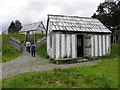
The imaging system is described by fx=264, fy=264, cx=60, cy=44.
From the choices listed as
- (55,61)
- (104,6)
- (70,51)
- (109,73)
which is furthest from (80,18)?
(104,6)

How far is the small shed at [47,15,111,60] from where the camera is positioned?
2336cm

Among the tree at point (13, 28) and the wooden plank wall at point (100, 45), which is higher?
the tree at point (13, 28)

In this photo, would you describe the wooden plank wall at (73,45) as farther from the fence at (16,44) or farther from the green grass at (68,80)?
the fence at (16,44)

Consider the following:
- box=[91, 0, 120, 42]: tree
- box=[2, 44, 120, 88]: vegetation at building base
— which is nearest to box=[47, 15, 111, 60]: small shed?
box=[2, 44, 120, 88]: vegetation at building base

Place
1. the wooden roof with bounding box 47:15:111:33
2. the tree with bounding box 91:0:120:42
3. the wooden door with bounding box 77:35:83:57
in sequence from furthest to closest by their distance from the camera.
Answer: the tree with bounding box 91:0:120:42
the wooden door with bounding box 77:35:83:57
the wooden roof with bounding box 47:15:111:33

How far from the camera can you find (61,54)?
911 inches

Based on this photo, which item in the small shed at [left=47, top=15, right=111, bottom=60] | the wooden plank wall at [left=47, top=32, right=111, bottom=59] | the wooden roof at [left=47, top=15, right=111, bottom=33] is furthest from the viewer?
the wooden roof at [left=47, top=15, right=111, bottom=33]

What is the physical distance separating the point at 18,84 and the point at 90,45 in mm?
13515

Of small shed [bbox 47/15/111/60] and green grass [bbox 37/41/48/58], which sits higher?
small shed [bbox 47/15/111/60]

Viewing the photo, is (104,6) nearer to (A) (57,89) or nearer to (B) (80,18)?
(B) (80,18)

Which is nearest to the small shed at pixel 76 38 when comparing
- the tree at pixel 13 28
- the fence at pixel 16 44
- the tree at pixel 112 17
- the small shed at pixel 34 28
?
the fence at pixel 16 44

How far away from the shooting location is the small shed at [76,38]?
23359 millimetres

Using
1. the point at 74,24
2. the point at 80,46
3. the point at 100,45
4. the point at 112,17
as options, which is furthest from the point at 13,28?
the point at 100,45

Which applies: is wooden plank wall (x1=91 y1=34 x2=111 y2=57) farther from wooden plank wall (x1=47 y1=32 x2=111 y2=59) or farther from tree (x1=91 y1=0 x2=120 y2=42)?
tree (x1=91 y1=0 x2=120 y2=42)
